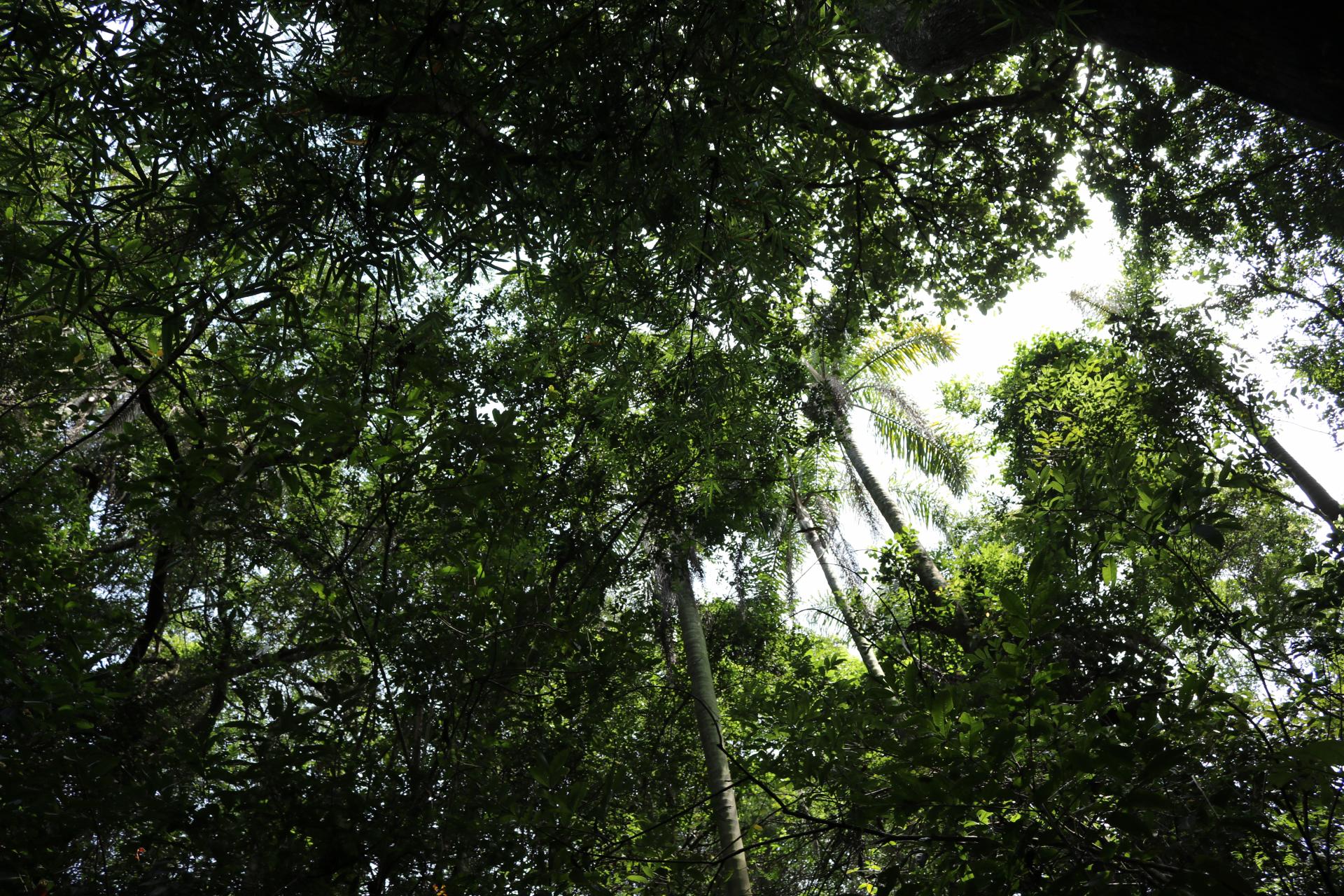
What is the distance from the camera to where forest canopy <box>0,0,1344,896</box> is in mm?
2062

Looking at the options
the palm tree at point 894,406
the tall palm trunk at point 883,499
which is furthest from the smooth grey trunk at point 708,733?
the palm tree at point 894,406

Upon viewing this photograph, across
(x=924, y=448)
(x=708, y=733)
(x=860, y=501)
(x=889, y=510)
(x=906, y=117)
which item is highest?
(x=860, y=501)

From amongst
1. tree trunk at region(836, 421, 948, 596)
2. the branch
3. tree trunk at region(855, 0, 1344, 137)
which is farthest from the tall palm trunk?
tree trunk at region(855, 0, 1344, 137)

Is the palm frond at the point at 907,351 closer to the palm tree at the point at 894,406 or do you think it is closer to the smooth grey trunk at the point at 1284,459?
the palm tree at the point at 894,406

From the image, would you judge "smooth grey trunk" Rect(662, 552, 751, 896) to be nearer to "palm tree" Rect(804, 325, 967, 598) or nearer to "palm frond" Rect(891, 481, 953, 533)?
"palm tree" Rect(804, 325, 967, 598)

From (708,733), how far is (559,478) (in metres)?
2.57

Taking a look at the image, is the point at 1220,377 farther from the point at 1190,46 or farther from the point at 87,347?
the point at 87,347

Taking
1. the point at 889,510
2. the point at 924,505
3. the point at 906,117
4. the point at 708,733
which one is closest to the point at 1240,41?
the point at 906,117

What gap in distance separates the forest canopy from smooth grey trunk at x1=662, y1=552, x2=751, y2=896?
4.8 inches

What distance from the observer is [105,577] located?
5.06 metres

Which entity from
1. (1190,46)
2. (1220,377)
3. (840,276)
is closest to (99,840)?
(1190,46)

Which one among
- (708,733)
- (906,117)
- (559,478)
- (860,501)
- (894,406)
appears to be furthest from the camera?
(860,501)

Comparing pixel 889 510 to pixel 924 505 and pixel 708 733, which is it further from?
pixel 708 733

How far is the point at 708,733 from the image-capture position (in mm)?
6059
